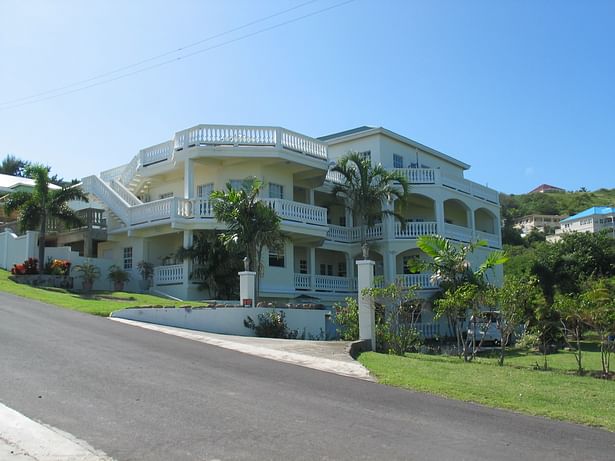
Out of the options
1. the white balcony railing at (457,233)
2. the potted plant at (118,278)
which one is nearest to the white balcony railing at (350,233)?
the white balcony railing at (457,233)

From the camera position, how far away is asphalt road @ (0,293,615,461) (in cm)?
638

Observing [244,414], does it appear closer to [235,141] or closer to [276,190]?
[235,141]

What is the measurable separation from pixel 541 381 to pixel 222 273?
1513 cm

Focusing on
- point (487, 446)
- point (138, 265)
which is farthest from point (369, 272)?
point (138, 265)

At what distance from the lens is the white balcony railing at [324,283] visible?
29125 mm

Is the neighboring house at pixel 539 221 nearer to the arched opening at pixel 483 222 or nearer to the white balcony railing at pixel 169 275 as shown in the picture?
the arched opening at pixel 483 222

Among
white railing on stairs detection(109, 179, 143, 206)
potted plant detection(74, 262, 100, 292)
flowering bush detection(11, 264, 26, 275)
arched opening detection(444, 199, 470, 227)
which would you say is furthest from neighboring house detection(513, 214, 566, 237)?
flowering bush detection(11, 264, 26, 275)

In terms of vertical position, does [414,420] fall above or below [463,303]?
below

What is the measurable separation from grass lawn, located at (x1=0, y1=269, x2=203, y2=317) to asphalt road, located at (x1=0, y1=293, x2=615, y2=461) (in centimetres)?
665

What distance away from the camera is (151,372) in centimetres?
1002

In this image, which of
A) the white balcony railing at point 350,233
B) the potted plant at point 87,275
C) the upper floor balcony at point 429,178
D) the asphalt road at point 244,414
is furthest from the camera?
the upper floor balcony at point 429,178

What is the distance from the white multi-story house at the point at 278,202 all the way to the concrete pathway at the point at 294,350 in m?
9.11

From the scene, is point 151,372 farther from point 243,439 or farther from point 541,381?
point 541,381

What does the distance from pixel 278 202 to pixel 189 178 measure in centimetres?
406
